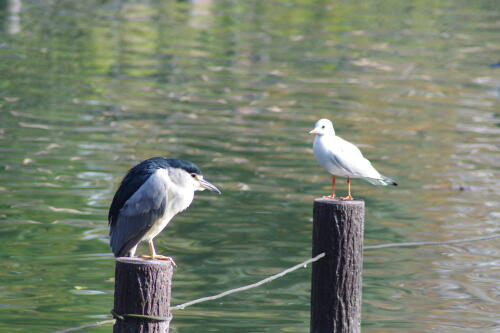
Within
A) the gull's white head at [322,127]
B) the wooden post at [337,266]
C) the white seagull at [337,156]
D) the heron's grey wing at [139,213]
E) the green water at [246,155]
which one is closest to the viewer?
the heron's grey wing at [139,213]

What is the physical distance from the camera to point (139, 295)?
507 cm

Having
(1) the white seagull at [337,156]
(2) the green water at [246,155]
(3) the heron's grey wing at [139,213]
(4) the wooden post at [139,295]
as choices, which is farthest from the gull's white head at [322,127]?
(4) the wooden post at [139,295]

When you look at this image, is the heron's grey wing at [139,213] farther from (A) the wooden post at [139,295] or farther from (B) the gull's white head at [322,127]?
(B) the gull's white head at [322,127]

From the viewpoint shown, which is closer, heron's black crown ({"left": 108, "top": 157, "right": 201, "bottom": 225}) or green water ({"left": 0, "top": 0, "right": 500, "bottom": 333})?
heron's black crown ({"left": 108, "top": 157, "right": 201, "bottom": 225})

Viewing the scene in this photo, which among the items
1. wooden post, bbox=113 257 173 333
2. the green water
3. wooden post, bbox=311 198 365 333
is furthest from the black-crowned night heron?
the green water

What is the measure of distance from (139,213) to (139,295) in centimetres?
118

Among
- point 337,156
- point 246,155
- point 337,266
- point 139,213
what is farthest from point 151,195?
point 246,155

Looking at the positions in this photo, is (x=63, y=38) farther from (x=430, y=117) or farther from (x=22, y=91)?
(x=430, y=117)

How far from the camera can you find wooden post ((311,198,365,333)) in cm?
639

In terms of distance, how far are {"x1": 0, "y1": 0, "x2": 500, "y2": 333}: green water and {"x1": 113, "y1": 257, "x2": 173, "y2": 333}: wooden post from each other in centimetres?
291

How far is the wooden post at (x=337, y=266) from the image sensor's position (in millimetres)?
6391

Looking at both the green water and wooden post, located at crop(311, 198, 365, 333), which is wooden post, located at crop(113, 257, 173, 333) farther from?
the green water

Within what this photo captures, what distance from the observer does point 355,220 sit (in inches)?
252

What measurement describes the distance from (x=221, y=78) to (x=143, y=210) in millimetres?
16130
